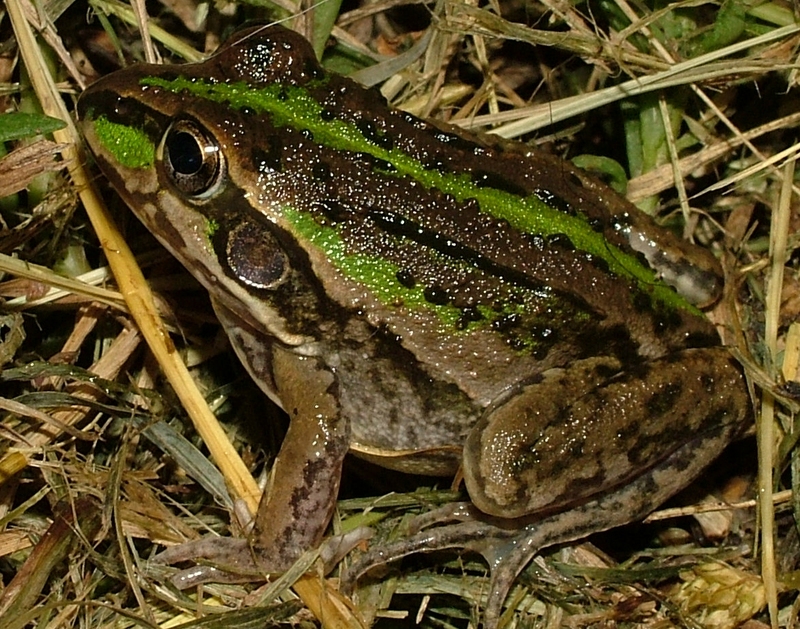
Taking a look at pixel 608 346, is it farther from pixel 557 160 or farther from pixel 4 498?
pixel 4 498

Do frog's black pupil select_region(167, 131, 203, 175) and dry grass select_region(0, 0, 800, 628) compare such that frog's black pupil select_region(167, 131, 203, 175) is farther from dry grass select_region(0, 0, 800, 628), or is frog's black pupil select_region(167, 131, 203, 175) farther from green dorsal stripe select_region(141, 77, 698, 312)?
dry grass select_region(0, 0, 800, 628)

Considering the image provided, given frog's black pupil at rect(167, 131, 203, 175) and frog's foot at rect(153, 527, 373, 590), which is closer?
frog's black pupil at rect(167, 131, 203, 175)

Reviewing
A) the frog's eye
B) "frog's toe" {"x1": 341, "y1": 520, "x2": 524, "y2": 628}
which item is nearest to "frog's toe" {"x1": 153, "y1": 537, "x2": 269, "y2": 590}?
"frog's toe" {"x1": 341, "y1": 520, "x2": 524, "y2": 628}

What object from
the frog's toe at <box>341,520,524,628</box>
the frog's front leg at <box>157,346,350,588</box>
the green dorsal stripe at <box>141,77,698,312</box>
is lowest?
the frog's toe at <box>341,520,524,628</box>

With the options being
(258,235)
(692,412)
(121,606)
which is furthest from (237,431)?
(692,412)

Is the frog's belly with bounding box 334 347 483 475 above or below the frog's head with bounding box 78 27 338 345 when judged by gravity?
below

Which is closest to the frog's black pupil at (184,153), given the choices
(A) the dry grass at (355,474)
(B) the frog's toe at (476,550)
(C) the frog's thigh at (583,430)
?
(A) the dry grass at (355,474)
